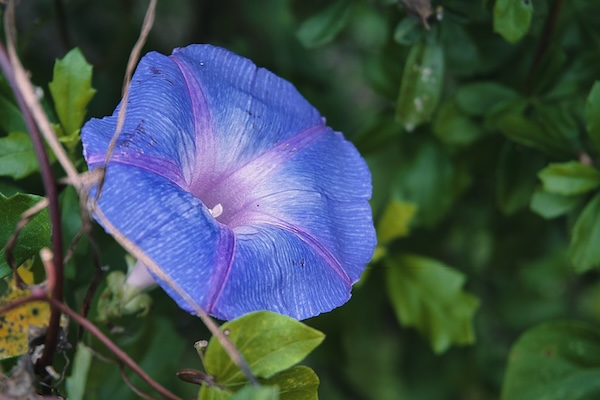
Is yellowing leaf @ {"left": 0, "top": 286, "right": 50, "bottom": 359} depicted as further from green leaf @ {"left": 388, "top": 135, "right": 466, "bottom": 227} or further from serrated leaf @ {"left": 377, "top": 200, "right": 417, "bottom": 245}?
green leaf @ {"left": 388, "top": 135, "right": 466, "bottom": 227}

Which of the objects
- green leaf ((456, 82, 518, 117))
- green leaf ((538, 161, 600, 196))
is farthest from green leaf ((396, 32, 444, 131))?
green leaf ((538, 161, 600, 196))

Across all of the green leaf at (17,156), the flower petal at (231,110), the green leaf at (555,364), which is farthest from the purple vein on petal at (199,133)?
the green leaf at (555,364)

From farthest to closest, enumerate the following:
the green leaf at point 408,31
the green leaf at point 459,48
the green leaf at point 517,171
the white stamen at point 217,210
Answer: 1. the green leaf at point 517,171
2. the green leaf at point 459,48
3. the green leaf at point 408,31
4. the white stamen at point 217,210

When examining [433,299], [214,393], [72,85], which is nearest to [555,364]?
[433,299]

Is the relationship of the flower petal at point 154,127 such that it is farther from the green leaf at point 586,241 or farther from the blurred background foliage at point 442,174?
the green leaf at point 586,241

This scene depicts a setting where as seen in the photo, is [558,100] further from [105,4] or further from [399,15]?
[105,4]

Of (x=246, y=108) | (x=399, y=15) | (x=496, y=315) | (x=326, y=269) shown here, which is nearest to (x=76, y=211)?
(x=246, y=108)
